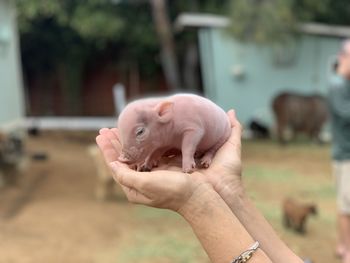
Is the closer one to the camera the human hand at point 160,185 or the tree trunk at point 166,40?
the human hand at point 160,185

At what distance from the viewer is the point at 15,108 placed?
6.62 metres

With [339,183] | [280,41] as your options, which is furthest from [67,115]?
[339,183]

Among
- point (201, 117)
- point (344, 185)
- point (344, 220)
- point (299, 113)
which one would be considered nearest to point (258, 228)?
point (201, 117)

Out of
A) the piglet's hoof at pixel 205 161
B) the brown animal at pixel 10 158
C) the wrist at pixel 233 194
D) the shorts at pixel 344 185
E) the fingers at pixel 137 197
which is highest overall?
the piglet's hoof at pixel 205 161

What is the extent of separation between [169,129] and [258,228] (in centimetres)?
34

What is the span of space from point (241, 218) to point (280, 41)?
21.7 feet

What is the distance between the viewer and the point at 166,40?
30.2 feet

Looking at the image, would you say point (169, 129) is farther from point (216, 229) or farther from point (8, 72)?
point (8, 72)

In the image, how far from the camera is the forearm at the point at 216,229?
44.9 inches

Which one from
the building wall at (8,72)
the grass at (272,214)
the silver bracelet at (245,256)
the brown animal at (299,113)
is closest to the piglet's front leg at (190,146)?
the silver bracelet at (245,256)

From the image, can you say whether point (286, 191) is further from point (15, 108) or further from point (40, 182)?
point (15, 108)

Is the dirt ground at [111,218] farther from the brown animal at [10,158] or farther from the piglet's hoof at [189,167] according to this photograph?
the piglet's hoof at [189,167]

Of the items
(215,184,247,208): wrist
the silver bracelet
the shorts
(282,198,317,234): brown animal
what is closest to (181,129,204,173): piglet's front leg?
(215,184,247,208): wrist

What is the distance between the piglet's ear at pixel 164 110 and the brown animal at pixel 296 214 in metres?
3.30
